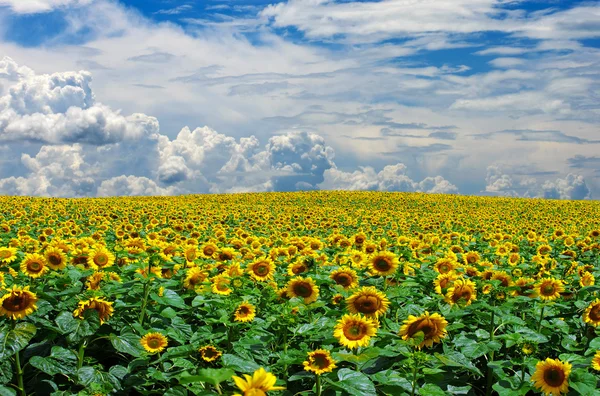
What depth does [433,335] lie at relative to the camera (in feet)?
14.0

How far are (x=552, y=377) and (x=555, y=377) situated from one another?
0.02 meters

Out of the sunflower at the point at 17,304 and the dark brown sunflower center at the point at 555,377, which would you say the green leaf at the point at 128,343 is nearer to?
the sunflower at the point at 17,304

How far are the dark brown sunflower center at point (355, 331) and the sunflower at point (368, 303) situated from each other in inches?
17.5

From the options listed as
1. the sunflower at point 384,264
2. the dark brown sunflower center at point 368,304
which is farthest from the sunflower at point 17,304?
the sunflower at point 384,264

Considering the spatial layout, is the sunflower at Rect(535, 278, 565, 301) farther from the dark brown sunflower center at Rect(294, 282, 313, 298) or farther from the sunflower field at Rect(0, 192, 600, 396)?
the dark brown sunflower center at Rect(294, 282, 313, 298)

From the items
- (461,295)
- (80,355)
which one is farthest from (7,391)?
(461,295)

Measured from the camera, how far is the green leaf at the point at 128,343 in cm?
462

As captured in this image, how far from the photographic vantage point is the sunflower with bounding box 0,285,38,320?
4.50 m

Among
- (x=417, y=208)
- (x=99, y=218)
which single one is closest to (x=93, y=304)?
(x=99, y=218)

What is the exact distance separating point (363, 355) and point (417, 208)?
1346 inches

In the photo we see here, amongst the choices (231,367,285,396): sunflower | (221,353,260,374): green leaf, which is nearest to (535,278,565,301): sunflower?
(221,353,260,374): green leaf

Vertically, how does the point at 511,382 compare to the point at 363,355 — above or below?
below

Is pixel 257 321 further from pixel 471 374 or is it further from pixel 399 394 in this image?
pixel 471 374

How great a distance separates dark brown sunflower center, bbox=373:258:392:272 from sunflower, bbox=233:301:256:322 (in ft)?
5.46
